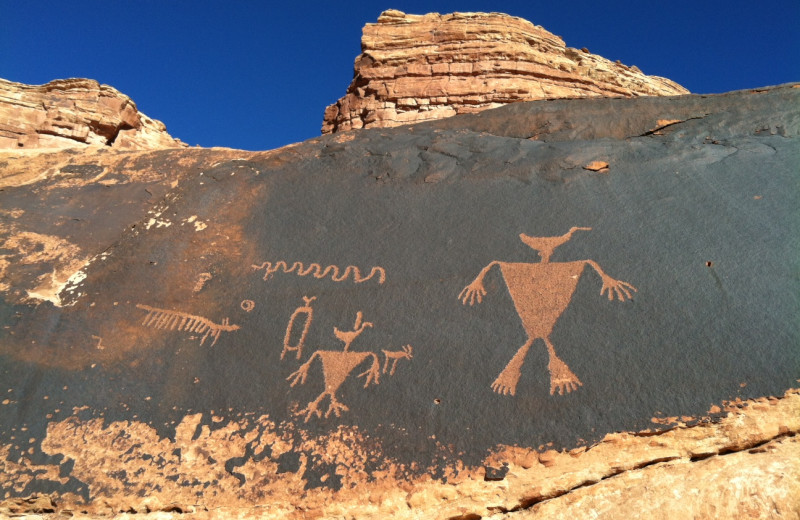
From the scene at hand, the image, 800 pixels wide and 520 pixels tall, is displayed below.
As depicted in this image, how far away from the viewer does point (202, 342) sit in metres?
2.43

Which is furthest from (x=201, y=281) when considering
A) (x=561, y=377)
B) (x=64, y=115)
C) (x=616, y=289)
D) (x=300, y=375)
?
(x=64, y=115)

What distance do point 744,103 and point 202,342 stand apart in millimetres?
4022

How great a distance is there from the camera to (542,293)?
2311 millimetres

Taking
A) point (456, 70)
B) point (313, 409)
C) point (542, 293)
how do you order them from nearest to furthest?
point (313, 409) < point (542, 293) < point (456, 70)

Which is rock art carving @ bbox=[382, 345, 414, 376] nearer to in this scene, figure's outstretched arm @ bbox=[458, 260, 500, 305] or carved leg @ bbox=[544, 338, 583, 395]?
figure's outstretched arm @ bbox=[458, 260, 500, 305]

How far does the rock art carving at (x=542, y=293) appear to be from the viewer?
6.56 feet

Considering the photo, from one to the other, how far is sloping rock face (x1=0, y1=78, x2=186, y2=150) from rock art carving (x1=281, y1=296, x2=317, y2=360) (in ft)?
26.1

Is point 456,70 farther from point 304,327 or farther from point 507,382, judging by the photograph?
point 507,382

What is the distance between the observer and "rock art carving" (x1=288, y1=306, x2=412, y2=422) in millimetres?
2068

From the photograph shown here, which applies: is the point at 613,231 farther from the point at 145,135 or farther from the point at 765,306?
the point at 145,135

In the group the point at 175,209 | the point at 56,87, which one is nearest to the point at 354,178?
the point at 175,209

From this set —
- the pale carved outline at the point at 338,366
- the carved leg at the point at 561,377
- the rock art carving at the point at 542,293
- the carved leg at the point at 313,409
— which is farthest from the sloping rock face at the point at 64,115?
the carved leg at the point at 561,377

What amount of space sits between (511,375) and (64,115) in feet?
34.5

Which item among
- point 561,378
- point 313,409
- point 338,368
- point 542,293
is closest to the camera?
point 561,378
